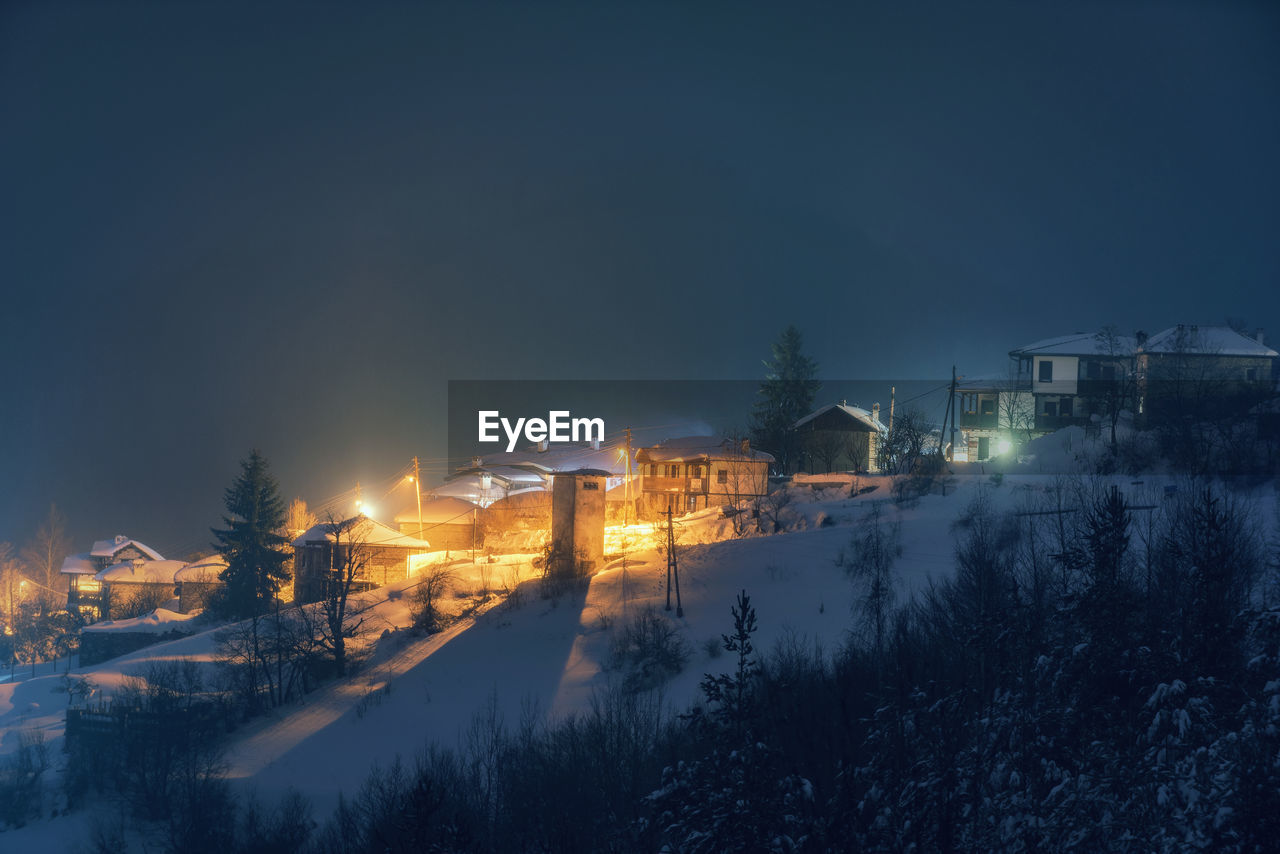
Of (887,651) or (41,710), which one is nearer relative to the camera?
(887,651)

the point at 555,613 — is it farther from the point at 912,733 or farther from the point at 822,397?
the point at 822,397

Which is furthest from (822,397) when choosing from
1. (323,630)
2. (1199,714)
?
(1199,714)

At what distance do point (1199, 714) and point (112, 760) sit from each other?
28.9 meters

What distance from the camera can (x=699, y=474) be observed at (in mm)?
51562

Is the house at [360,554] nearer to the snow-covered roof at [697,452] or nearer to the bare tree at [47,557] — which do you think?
the snow-covered roof at [697,452]

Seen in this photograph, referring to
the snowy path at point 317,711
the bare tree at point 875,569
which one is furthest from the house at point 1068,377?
the snowy path at point 317,711

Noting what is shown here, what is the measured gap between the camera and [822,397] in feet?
240

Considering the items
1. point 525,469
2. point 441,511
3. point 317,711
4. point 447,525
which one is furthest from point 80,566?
point 317,711

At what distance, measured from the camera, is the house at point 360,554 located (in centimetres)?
4313

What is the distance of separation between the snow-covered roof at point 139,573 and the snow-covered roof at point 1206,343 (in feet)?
205

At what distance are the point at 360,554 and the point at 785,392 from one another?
122ft

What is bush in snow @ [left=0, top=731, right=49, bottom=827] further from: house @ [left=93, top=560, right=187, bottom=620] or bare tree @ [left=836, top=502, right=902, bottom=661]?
bare tree @ [left=836, top=502, right=902, bottom=661]

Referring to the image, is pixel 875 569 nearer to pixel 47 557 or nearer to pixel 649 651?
pixel 649 651

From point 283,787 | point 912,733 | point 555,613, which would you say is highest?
point 912,733
